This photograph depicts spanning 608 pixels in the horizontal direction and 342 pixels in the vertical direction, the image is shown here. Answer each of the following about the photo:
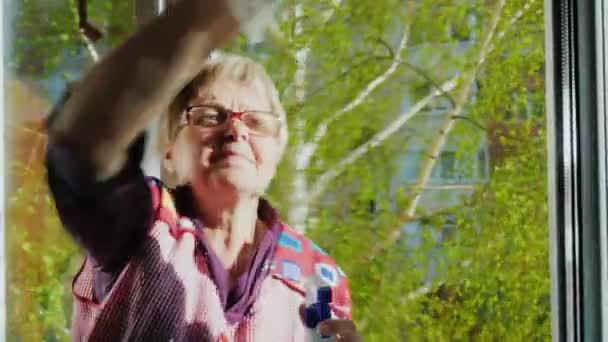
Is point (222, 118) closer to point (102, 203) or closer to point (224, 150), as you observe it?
point (224, 150)

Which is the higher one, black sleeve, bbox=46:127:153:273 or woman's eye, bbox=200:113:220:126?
woman's eye, bbox=200:113:220:126

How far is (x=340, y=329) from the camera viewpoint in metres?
1.64

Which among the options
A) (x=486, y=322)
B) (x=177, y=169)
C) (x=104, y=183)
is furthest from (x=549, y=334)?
(x=104, y=183)

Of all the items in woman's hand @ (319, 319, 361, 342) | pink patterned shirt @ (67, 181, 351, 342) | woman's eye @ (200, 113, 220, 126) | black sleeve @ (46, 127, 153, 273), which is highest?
woman's eye @ (200, 113, 220, 126)

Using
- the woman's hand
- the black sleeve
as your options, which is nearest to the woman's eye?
the black sleeve

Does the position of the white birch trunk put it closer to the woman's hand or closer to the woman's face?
the woman's face

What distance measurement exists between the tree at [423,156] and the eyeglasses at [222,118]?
0.19ft

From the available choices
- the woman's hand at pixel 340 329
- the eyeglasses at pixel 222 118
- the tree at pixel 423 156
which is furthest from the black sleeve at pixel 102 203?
the woman's hand at pixel 340 329

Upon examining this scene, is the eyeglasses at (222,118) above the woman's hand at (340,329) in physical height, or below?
above

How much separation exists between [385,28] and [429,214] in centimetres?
41

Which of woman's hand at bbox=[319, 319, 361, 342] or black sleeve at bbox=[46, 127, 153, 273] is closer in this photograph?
black sleeve at bbox=[46, 127, 153, 273]

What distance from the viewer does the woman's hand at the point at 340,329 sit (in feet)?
5.34

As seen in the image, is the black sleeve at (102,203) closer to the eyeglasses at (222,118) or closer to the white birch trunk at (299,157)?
the eyeglasses at (222,118)

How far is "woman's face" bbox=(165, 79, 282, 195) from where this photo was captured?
5.17 ft
